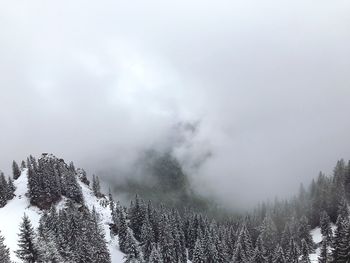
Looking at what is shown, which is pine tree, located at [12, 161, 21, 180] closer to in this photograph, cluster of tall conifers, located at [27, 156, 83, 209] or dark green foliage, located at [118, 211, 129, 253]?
cluster of tall conifers, located at [27, 156, 83, 209]

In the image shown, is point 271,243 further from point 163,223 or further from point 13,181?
point 13,181

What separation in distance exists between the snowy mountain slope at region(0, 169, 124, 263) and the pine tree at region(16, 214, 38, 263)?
5660 centimetres

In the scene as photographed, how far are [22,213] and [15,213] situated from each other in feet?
7.37

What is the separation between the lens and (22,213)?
402ft

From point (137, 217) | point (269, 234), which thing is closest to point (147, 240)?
point (137, 217)

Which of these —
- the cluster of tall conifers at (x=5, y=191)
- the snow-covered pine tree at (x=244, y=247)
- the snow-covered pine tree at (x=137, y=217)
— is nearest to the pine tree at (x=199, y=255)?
the snow-covered pine tree at (x=244, y=247)

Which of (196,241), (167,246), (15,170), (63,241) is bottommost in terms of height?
(63,241)

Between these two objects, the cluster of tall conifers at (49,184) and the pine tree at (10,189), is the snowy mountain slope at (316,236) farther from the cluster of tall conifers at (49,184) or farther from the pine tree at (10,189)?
the pine tree at (10,189)

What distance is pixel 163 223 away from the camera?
114125 millimetres

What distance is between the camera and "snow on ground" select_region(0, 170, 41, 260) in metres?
108

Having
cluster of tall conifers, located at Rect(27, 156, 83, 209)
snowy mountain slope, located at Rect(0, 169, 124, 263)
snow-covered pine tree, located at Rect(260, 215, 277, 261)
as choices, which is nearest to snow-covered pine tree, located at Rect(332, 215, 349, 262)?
snow-covered pine tree, located at Rect(260, 215, 277, 261)

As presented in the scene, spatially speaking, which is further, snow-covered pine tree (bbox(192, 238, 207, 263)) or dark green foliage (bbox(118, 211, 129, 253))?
dark green foliage (bbox(118, 211, 129, 253))

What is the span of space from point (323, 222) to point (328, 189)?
21.8 m

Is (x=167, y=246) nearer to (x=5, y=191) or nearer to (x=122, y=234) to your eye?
(x=122, y=234)
